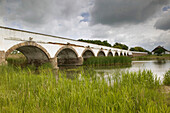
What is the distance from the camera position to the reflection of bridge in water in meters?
9.11

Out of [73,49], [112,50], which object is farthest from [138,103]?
[112,50]

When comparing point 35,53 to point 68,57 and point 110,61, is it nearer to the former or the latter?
point 68,57

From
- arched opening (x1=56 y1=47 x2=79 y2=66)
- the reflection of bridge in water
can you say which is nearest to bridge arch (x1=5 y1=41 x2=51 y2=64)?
the reflection of bridge in water

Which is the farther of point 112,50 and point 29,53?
point 112,50

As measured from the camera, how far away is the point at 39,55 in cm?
1298

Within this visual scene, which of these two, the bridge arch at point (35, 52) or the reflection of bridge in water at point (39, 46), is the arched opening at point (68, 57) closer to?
the reflection of bridge in water at point (39, 46)

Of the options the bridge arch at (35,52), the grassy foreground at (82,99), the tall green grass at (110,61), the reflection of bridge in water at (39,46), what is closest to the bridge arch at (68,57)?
the reflection of bridge in water at (39,46)

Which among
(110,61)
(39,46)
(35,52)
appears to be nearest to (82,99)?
(39,46)

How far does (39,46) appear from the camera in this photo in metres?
11.7

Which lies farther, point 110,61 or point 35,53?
point 110,61

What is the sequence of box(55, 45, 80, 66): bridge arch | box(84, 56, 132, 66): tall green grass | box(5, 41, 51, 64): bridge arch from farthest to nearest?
box(55, 45, 80, 66): bridge arch
box(84, 56, 132, 66): tall green grass
box(5, 41, 51, 64): bridge arch

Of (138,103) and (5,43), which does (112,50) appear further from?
(138,103)

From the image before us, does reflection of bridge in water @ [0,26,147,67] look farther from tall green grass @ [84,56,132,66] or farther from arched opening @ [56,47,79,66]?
tall green grass @ [84,56,132,66]

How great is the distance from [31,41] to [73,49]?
6646 mm
